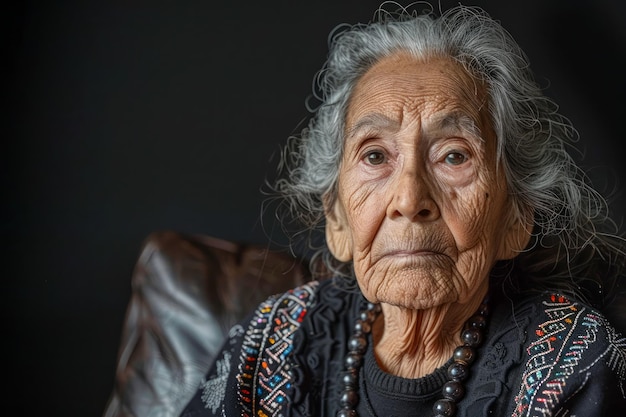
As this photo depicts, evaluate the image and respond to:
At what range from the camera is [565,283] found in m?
2.13

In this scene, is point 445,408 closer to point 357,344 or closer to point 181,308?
point 357,344

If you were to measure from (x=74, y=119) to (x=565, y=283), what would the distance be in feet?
6.11

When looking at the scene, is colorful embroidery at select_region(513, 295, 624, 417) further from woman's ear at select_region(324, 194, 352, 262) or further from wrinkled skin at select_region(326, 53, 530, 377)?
woman's ear at select_region(324, 194, 352, 262)

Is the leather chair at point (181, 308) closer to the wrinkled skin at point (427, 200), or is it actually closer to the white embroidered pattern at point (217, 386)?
the white embroidered pattern at point (217, 386)

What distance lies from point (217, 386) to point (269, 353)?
154 mm

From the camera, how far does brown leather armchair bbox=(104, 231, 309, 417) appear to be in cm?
250

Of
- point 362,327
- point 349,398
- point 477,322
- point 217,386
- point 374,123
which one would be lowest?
point 217,386

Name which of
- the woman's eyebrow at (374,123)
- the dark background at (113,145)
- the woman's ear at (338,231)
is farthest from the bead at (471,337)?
the dark background at (113,145)

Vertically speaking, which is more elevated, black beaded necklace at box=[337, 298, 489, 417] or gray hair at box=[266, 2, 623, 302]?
gray hair at box=[266, 2, 623, 302]

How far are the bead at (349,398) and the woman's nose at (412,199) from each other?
0.44 metres

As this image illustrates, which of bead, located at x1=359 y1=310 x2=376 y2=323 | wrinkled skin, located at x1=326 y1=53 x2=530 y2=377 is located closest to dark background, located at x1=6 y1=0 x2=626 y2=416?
bead, located at x1=359 y1=310 x2=376 y2=323

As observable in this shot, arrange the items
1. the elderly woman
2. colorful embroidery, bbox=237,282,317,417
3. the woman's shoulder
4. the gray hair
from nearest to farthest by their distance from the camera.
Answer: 1. the woman's shoulder
2. the elderly woman
3. the gray hair
4. colorful embroidery, bbox=237,282,317,417

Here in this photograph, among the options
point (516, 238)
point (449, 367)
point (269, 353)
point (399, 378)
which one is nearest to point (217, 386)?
point (269, 353)

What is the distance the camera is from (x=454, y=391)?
1976 mm
